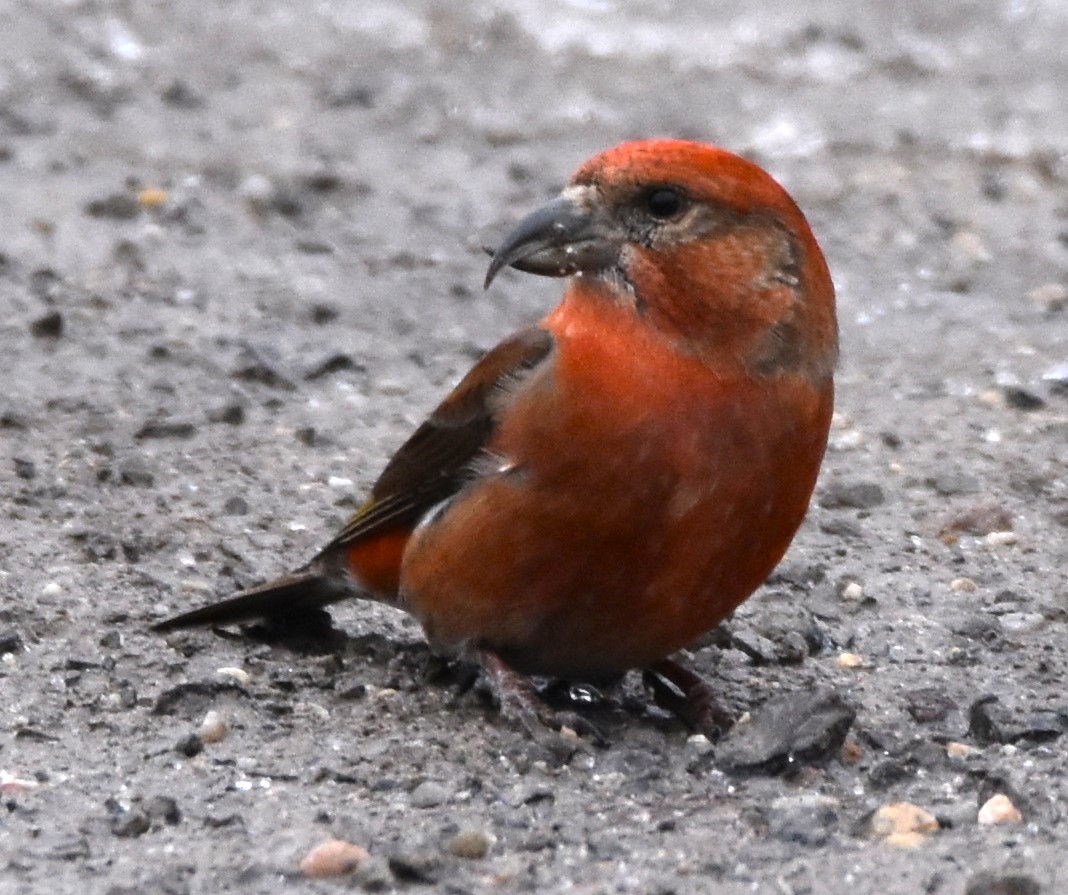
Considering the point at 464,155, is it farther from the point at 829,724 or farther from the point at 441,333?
the point at 829,724

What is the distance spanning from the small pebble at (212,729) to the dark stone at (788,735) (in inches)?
38.7

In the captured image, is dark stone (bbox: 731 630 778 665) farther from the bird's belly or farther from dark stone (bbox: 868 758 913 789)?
dark stone (bbox: 868 758 913 789)

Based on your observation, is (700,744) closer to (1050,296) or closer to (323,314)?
(323,314)

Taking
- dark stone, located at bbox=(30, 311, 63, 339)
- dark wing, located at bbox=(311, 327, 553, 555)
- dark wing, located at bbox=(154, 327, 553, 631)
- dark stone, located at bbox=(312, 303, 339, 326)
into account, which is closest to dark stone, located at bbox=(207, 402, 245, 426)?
dark stone, located at bbox=(30, 311, 63, 339)

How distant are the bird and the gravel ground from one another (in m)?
0.24

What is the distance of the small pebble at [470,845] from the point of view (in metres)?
3.53

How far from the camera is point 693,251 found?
404 centimetres

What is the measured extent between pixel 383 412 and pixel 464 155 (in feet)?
9.13

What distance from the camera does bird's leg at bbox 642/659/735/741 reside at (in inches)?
168

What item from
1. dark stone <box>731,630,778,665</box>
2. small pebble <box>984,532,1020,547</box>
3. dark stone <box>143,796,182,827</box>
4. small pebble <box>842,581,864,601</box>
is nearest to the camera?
dark stone <box>143,796,182,827</box>

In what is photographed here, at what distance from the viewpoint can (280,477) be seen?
574 centimetres

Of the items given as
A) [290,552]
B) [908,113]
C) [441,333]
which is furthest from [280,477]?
[908,113]

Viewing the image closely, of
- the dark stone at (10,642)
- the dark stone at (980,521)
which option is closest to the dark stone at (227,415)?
the dark stone at (10,642)

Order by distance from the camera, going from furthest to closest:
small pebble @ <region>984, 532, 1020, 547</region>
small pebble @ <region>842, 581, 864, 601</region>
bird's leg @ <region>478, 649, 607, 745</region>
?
1. small pebble @ <region>984, 532, 1020, 547</region>
2. small pebble @ <region>842, 581, 864, 601</region>
3. bird's leg @ <region>478, 649, 607, 745</region>
